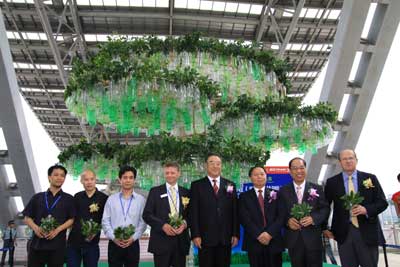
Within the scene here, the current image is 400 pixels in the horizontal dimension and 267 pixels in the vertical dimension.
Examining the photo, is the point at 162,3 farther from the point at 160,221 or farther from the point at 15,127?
the point at 160,221

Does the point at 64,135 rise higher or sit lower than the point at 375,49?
lower

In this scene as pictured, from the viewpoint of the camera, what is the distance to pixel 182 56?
23.4 feet

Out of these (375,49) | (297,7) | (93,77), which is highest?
(297,7)

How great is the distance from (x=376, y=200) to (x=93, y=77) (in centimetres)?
446

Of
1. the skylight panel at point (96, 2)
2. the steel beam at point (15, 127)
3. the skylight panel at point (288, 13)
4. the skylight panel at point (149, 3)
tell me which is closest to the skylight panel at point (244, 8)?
the skylight panel at point (288, 13)

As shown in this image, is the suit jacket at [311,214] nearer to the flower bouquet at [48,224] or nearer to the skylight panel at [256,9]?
the flower bouquet at [48,224]

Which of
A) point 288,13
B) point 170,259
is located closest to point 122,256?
point 170,259

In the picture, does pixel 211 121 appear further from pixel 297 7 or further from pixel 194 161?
pixel 297 7

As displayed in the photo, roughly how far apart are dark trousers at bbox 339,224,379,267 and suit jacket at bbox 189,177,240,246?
3.56 ft

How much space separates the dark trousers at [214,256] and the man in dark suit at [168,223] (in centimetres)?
18

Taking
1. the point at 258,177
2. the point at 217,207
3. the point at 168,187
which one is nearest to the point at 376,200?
the point at 258,177

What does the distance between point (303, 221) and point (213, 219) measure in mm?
903

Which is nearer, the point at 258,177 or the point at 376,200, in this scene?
the point at 376,200

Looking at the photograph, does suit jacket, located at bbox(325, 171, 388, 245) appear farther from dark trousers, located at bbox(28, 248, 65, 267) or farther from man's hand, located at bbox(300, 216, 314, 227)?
dark trousers, located at bbox(28, 248, 65, 267)
